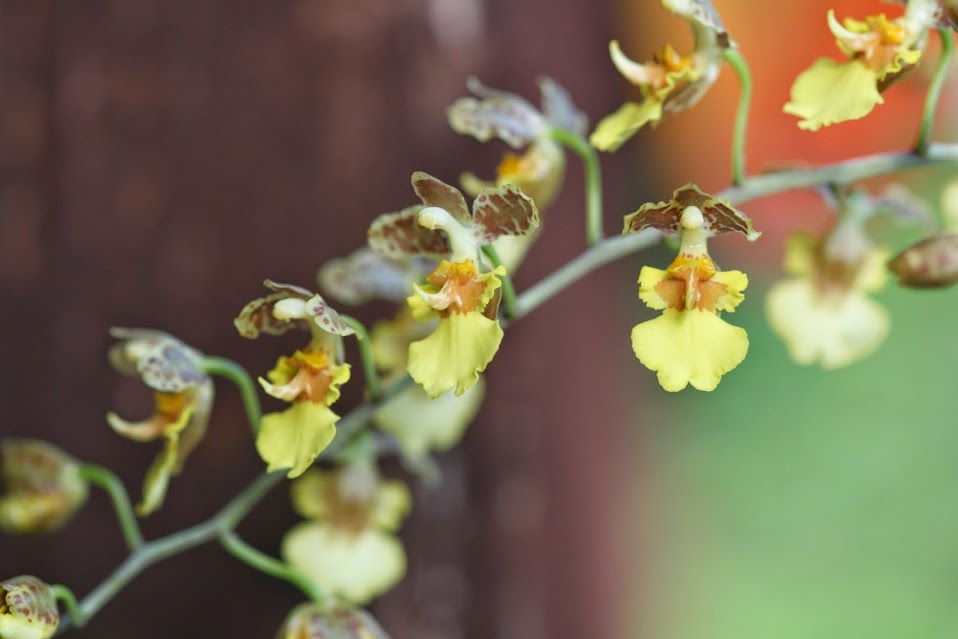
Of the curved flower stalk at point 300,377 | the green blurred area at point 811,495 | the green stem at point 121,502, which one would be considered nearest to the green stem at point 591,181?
the curved flower stalk at point 300,377

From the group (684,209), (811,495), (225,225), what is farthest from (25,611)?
(811,495)

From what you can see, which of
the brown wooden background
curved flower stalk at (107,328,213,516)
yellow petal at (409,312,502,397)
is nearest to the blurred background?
the brown wooden background

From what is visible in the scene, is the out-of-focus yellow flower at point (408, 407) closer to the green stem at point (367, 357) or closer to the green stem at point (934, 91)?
the green stem at point (367, 357)

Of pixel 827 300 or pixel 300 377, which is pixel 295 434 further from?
pixel 827 300

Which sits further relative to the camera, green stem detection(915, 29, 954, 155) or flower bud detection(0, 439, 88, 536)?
flower bud detection(0, 439, 88, 536)

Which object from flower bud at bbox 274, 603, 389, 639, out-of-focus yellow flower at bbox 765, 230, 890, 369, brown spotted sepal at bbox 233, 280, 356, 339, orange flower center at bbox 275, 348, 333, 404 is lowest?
flower bud at bbox 274, 603, 389, 639

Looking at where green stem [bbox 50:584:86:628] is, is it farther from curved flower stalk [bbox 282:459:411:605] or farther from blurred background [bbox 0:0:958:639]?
blurred background [bbox 0:0:958:639]

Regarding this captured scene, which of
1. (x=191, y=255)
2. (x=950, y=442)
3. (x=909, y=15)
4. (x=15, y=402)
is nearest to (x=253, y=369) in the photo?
(x=191, y=255)
